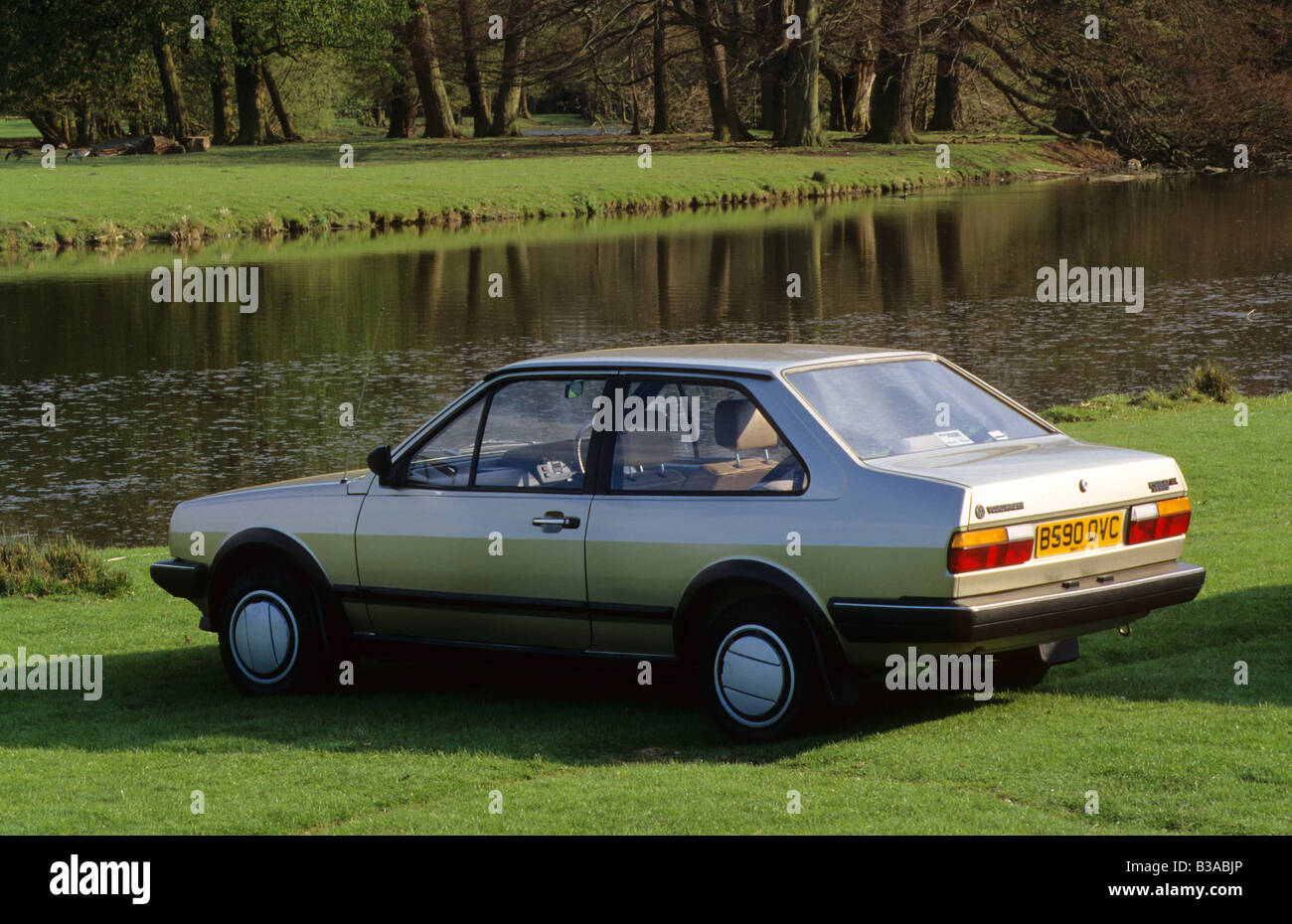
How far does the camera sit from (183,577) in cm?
912

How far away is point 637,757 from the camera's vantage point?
721 centimetres

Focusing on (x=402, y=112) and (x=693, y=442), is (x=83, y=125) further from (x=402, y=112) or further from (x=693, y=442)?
(x=693, y=442)

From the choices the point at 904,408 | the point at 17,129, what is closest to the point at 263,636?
the point at 904,408

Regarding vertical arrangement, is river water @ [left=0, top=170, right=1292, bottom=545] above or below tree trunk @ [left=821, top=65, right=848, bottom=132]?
below

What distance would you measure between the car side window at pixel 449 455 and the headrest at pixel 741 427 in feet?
4.21

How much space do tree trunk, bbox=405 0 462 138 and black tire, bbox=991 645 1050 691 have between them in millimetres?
75857

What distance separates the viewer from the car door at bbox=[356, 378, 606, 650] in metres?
7.83

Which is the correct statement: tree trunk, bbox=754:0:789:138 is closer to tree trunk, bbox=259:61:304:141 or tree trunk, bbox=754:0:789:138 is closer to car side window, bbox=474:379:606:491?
tree trunk, bbox=259:61:304:141

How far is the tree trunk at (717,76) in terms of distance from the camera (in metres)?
71.7

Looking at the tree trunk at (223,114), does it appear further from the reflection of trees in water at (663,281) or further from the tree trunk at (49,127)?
the reflection of trees in water at (663,281)

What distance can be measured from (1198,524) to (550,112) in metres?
158

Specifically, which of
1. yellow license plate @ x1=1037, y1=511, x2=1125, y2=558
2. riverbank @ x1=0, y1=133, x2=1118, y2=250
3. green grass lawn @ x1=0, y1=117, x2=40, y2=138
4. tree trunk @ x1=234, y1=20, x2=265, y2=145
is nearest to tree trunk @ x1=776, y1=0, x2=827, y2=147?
riverbank @ x1=0, y1=133, x2=1118, y2=250
